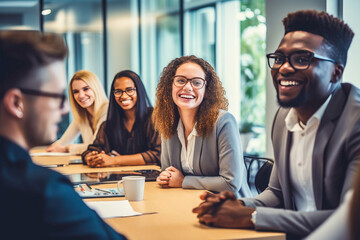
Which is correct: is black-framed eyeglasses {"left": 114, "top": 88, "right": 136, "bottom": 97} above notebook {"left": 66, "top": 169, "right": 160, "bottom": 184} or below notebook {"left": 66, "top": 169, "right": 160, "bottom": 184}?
above

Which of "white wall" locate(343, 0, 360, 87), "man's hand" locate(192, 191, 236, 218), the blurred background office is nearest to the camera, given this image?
"man's hand" locate(192, 191, 236, 218)

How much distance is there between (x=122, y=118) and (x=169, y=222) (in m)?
2.26

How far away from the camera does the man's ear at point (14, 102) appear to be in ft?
4.02

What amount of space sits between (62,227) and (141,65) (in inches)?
257

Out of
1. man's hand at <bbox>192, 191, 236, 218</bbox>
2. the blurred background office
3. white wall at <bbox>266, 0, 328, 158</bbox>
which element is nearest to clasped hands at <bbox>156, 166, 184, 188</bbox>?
man's hand at <bbox>192, 191, 236, 218</bbox>

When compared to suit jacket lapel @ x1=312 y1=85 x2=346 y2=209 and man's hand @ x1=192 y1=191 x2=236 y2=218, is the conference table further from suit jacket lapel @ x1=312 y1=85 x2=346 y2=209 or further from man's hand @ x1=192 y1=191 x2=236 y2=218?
suit jacket lapel @ x1=312 y1=85 x2=346 y2=209

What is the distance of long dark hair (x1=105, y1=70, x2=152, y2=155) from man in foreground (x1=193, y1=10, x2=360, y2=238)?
77.7 inches

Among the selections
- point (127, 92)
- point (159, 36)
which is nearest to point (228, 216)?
point (127, 92)

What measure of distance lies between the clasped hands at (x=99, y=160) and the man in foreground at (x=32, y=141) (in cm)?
Answer: 225

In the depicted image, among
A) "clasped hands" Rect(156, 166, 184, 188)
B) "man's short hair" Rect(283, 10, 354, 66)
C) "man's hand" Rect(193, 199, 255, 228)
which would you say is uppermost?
"man's short hair" Rect(283, 10, 354, 66)

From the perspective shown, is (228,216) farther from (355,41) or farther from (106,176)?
(355,41)

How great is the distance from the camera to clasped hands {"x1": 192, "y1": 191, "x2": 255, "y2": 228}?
1.78m

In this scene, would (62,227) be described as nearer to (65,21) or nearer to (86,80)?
(86,80)

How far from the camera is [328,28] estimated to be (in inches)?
76.0
